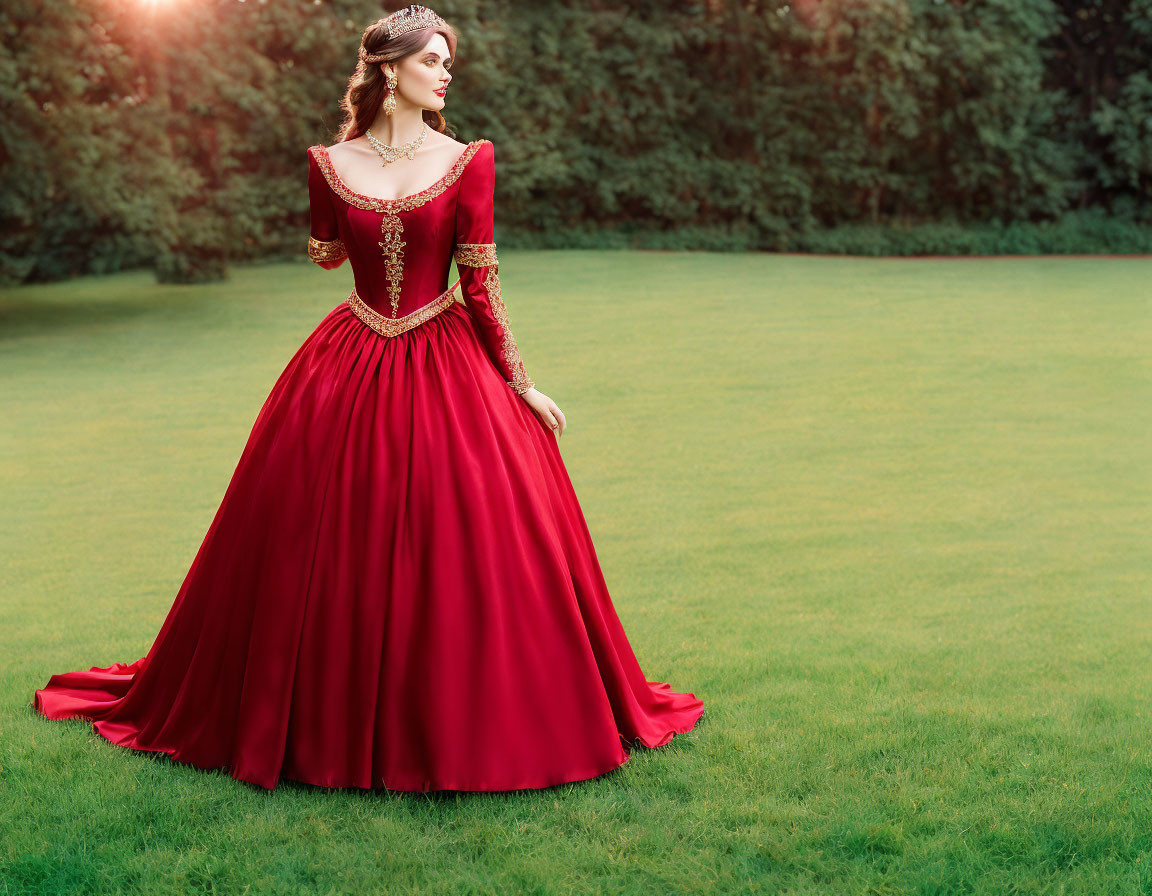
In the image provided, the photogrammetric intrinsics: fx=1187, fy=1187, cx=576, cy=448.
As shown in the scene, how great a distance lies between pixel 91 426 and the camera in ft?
31.7

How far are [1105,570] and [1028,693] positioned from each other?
204cm

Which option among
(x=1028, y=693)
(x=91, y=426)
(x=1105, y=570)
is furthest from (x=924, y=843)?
(x=91, y=426)

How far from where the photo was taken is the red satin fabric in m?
3.12

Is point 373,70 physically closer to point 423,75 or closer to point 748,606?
point 423,75

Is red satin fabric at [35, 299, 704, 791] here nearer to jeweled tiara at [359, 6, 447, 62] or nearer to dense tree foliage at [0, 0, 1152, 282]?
jeweled tiara at [359, 6, 447, 62]

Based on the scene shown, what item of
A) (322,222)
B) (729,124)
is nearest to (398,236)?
(322,222)

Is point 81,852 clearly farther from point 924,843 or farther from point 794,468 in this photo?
point 794,468

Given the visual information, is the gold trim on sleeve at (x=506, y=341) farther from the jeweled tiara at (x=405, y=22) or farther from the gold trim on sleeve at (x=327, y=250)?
the jeweled tiara at (x=405, y=22)

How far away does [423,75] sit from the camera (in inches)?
129

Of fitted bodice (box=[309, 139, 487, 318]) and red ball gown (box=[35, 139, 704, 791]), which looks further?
fitted bodice (box=[309, 139, 487, 318])

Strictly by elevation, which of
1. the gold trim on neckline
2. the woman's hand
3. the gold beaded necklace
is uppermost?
the gold beaded necklace

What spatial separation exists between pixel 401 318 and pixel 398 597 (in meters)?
0.80

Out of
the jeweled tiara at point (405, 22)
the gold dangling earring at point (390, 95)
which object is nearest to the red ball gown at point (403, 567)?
the gold dangling earring at point (390, 95)

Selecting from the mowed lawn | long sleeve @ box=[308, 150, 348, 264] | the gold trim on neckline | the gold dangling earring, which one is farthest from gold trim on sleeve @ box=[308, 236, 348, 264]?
the mowed lawn
